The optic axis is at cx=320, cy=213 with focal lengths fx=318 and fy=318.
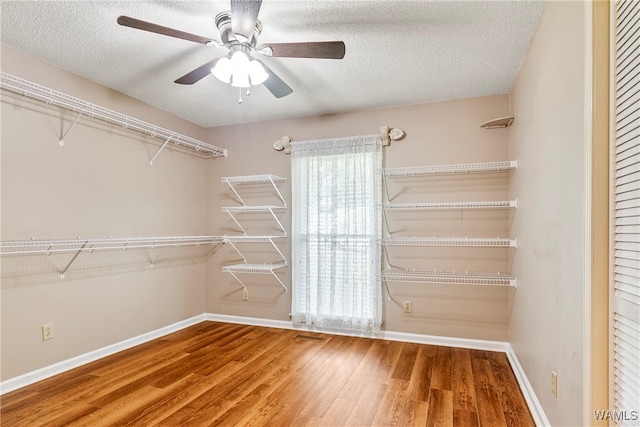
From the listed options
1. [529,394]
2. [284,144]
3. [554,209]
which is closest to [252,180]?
[284,144]

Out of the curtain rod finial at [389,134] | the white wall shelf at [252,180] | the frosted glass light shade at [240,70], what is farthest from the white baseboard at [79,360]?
the curtain rod finial at [389,134]

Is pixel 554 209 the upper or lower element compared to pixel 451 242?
upper

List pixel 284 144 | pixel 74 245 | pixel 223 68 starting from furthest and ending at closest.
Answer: pixel 284 144 → pixel 74 245 → pixel 223 68

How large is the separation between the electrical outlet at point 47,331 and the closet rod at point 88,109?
141cm

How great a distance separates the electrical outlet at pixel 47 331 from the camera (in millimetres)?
2375

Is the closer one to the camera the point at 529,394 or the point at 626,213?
the point at 626,213

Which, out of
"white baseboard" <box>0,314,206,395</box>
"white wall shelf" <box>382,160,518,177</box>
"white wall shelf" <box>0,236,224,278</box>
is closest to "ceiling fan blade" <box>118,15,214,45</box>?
"white wall shelf" <box>0,236,224,278</box>

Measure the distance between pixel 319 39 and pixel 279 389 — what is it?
8.06 feet

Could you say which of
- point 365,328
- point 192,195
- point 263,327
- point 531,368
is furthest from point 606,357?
point 192,195

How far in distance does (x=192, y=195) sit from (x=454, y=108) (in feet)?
10.1

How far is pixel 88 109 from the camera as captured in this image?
8.54 feet

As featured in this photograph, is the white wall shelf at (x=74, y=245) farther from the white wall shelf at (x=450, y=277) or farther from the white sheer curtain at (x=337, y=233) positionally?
the white wall shelf at (x=450, y=277)

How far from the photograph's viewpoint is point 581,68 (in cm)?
130

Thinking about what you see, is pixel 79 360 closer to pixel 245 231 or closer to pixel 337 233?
pixel 245 231
